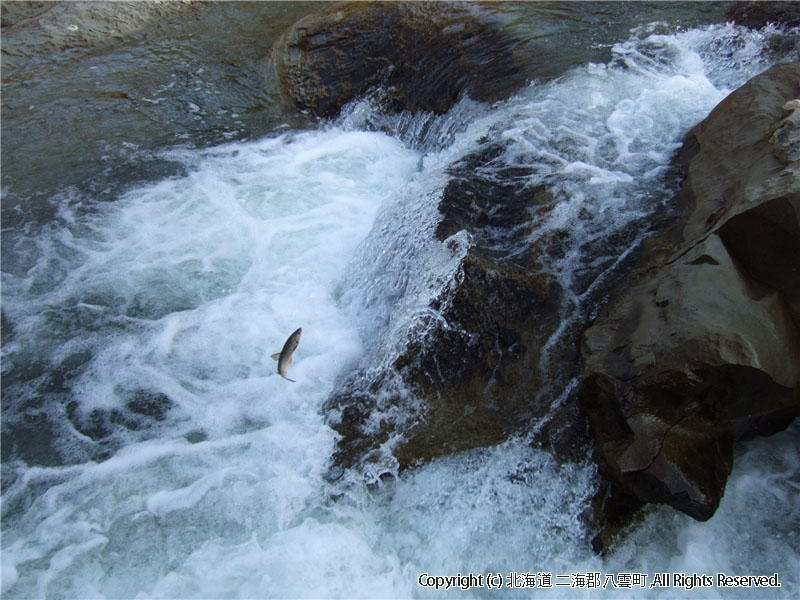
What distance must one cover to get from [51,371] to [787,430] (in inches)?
192

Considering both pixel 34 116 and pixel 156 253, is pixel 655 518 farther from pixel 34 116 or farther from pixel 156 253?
pixel 34 116

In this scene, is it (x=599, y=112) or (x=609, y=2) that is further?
(x=609, y=2)

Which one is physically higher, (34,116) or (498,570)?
(34,116)

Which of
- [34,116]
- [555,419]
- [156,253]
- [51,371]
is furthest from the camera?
[34,116]

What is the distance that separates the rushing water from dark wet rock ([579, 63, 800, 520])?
34 cm

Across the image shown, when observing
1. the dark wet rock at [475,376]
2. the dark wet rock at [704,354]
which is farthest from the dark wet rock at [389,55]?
the dark wet rock at [704,354]

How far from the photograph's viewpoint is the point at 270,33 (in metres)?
7.70

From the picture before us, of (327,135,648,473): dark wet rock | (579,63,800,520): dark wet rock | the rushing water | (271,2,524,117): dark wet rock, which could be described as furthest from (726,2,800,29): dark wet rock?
(327,135,648,473): dark wet rock

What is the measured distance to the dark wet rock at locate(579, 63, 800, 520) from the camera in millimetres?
2689

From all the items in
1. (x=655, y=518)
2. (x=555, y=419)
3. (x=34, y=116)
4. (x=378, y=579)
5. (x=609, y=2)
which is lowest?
→ (x=378, y=579)

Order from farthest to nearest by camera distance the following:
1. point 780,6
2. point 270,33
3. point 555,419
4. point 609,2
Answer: point 270,33 → point 609,2 → point 780,6 → point 555,419

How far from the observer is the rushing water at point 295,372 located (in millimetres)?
2922

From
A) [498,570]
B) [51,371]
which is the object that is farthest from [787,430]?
[51,371]

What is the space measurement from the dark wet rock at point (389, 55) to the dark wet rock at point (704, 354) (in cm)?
360
